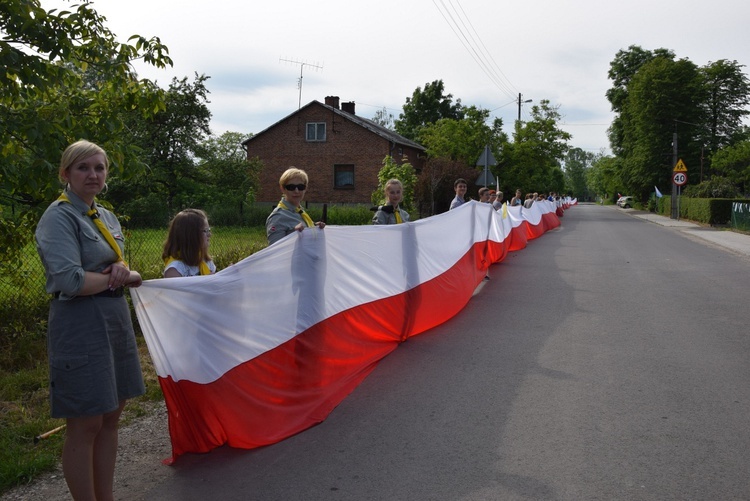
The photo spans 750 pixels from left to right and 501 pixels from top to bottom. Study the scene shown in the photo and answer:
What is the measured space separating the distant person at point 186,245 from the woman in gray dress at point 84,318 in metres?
0.82

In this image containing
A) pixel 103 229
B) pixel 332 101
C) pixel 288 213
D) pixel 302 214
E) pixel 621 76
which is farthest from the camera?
pixel 621 76

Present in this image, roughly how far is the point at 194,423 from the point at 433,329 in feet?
14.0

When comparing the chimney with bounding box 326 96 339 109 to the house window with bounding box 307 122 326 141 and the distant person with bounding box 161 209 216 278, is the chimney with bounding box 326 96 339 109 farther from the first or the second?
the distant person with bounding box 161 209 216 278

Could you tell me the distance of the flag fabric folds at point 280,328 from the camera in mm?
3863

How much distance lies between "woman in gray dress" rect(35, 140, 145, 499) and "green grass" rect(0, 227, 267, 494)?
0.96 m

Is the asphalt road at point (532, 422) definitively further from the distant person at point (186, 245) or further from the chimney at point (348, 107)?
the chimney at point (348, 107)

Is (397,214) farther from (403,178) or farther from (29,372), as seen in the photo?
(403,178)

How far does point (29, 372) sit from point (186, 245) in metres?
2.64

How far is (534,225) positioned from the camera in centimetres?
2381

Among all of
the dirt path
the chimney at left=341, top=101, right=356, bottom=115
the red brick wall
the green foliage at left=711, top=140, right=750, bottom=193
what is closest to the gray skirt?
the dirt path

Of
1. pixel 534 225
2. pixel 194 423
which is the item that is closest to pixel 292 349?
pixel 194 423

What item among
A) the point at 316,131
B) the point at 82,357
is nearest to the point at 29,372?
the point at 82,357

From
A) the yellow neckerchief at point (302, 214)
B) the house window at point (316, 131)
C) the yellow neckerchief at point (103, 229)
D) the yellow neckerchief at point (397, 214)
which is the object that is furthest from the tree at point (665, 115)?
the yellow neckerchief at point (103, 229)

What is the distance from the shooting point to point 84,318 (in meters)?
3.02
